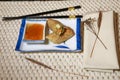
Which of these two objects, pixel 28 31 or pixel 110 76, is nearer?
Result: pixel 110 76

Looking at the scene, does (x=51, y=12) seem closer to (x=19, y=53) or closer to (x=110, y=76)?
(x=19, y=53)

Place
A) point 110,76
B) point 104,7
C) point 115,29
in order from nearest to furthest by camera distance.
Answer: point 110,76, point 115,29, point 104,7

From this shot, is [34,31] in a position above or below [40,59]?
above

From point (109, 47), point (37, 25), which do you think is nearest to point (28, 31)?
point (37, 25)

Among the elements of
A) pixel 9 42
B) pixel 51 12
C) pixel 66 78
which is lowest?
pixel 66 78
